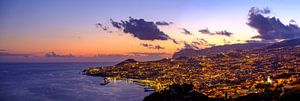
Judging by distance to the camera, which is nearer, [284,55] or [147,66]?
[284,55]

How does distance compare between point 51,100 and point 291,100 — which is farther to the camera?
point 51,100

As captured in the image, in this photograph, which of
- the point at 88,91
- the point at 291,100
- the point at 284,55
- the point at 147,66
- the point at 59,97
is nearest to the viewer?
the point at 291,100

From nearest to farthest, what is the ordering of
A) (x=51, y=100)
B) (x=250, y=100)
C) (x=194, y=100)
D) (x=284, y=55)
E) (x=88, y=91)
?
(x=250, y=100) → (x=194, y=100) → (x=51, y=100) → (x=88, y=91) → (x=284, y=55)

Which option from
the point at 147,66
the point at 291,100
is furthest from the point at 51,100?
the point at 147,66

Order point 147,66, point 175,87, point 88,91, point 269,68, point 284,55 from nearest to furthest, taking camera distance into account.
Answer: point 175,87 → point 88,91 → point 269,68 → point 284,55 → point 147,66

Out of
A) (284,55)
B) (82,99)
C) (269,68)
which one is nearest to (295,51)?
(284,55)

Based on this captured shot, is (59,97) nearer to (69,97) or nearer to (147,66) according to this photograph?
(69,97)

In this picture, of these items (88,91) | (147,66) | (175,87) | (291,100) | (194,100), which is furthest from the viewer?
(147,66)

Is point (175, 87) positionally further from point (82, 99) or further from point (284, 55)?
point (284, 55)
